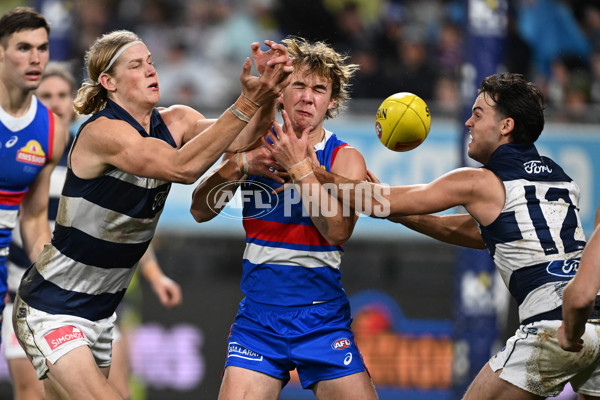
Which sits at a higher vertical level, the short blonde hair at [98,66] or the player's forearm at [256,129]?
the short blonde hair at [98,66]

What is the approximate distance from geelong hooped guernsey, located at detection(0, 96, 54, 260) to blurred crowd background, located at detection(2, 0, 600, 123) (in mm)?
4095

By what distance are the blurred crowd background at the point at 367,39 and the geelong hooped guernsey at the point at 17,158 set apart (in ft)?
13.4

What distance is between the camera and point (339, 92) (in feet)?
16.6

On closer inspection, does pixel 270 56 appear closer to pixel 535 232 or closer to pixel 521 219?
pixel 521 219

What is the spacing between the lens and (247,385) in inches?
180

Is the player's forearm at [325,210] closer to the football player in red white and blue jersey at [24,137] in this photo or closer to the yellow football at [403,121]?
the yellow football at [403,121]

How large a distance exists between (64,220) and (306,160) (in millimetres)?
1423

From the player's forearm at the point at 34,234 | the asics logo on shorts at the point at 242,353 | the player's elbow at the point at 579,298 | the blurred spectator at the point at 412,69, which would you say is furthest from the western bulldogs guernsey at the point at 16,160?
the blurred spectator at the point at 412,69

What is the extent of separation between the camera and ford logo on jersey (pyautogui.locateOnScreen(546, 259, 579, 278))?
440 centimetres

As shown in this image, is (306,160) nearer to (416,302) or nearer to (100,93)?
(100,93)

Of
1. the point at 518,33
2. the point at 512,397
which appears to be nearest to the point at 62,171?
the point at 512,397

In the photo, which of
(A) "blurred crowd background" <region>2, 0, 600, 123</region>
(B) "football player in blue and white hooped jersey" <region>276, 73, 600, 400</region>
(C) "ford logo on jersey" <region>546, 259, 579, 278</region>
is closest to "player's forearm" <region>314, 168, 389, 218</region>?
(B) "football player in blue and white hooped jersey" <region>276, 73, 600, 400</region>

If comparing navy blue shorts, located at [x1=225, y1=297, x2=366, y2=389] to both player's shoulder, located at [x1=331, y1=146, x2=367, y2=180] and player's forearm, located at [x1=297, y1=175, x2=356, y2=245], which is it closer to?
player's forearm, located at [x1=297, y1=175, x2=356, y2=245]

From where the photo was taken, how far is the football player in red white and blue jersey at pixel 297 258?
4.58 metres
